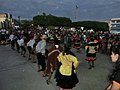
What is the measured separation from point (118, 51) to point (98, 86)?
6227 millimetres

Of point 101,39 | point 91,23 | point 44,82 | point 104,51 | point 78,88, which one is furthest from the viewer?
point 91,23

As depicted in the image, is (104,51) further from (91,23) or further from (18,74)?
(91,23)

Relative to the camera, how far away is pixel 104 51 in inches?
1050

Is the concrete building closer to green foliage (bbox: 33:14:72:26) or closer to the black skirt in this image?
green foliage (bbox: 33:14:72:26)

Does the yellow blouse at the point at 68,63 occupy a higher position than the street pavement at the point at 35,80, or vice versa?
→ the yellow blouse at the point at 68,63

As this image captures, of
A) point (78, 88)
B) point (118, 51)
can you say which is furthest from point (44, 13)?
point (118, 51)

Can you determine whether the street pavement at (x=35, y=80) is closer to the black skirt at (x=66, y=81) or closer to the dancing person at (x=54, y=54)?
the dancing person at (x=54, y=54)

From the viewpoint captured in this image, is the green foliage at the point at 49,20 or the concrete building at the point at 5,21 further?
the green foliage at the point at 49,20

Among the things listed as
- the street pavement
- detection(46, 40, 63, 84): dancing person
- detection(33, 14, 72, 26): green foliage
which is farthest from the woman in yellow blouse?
detection(33, 14, 72, 26): green foliage

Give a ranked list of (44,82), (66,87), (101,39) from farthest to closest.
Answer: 1. (101,39)
2. (44,82)
3. (66,87)

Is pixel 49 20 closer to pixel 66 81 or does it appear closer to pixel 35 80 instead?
pixel 35 80

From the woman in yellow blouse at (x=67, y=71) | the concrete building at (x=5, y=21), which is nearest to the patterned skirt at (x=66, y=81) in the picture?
the woman in yellow blouse at (x=67, y=71)

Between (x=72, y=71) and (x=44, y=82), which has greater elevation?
(x=72, y=71)

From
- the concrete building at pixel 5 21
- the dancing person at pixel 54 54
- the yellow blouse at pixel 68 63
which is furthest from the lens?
the concrete building at pixel 5 21
